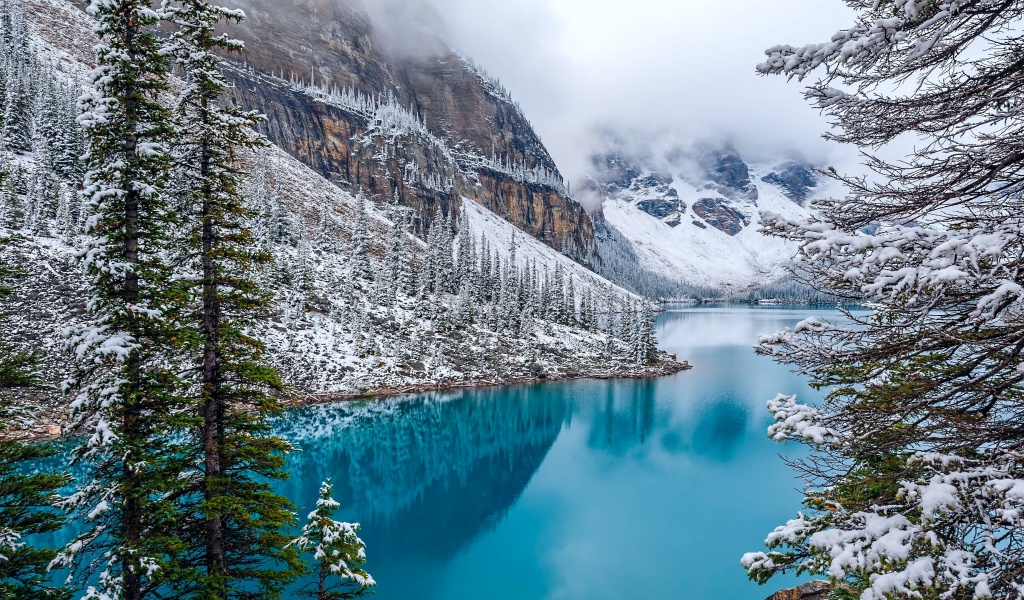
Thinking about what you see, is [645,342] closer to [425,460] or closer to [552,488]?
[552,488]

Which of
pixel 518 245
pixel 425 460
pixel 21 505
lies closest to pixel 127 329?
pixel 21 505

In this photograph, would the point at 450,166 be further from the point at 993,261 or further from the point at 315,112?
the point at 993,261

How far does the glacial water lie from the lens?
20297mm

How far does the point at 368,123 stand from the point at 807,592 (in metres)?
154

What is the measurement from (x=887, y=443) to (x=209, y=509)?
11236mm

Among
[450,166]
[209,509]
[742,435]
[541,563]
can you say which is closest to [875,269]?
[209,509]

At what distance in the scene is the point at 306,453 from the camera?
3362cm

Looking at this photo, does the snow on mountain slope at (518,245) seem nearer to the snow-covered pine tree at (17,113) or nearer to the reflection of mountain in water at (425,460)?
the reflection of mountain in water at (425,460)

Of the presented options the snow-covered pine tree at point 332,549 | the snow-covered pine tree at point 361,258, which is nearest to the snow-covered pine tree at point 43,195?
the snow-covered pine tree at point 361,258

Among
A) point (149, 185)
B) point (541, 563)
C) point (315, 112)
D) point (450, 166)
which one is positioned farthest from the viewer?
point (450, 166)

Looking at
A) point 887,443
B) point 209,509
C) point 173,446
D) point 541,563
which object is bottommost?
point 541,563

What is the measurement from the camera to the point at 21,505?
794 cm

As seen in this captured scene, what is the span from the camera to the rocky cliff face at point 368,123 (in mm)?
127438

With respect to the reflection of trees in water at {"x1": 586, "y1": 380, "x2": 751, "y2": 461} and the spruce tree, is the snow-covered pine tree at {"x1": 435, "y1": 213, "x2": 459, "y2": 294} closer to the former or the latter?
the reflection of trees in water at {"x1": 586, "y1": 380, "x2": 751, "y2": 461}
